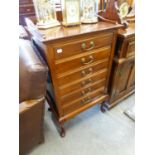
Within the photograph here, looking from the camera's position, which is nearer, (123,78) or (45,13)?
(45,13)

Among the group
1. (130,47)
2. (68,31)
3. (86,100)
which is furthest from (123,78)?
(68,31)

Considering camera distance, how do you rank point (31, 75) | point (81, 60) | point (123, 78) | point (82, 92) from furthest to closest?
point (123, 78)
point (82, 92)
point (81, 60)
point (31, 75)

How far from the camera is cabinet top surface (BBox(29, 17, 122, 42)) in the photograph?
932 millimetres

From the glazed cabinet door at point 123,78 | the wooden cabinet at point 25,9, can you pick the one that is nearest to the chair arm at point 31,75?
the glazed cabinet door at point 123,78

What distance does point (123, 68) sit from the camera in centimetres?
153

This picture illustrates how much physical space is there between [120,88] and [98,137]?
2.02 feet

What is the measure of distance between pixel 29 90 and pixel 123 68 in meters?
0.98

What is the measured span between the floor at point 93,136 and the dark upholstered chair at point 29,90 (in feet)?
1.24

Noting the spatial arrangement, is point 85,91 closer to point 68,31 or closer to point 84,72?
point 84,72

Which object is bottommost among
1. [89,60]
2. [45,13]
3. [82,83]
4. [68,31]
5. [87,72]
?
[82,83]

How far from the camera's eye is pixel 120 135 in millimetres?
1560

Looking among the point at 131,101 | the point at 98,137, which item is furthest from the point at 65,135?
the point at 131,101

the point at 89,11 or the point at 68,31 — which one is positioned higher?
the point at 89,11
